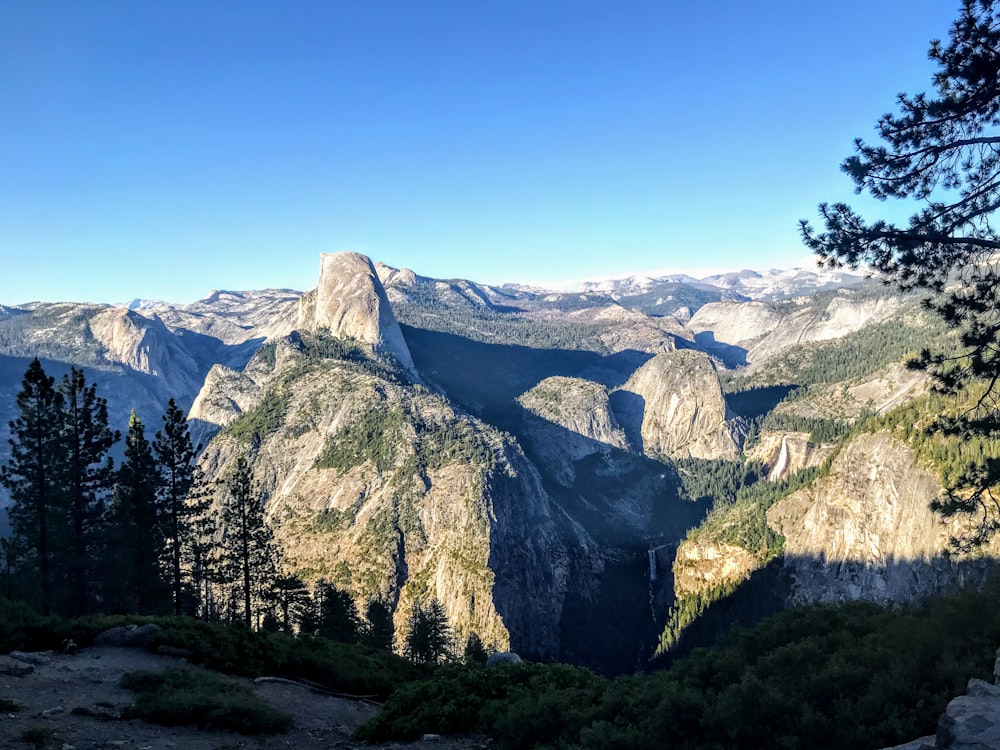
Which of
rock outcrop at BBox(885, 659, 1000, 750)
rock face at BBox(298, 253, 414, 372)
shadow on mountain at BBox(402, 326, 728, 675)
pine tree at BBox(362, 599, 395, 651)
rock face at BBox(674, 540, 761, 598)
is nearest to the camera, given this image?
rock outcrop at BBox(885, 659, 1000, 750)

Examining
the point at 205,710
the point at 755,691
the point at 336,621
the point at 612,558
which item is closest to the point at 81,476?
the point at 336,621

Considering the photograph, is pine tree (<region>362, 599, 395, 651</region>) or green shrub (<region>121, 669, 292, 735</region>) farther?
pine tree (<region>362, 599, 395, 651</region>)

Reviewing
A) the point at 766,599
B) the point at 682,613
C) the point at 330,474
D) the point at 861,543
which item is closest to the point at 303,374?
the point at 330,474

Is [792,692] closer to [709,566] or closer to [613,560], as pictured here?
[709,566]

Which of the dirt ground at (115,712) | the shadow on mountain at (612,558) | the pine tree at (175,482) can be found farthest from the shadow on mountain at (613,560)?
the dirt ground at (115,712)

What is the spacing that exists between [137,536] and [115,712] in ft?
94.9

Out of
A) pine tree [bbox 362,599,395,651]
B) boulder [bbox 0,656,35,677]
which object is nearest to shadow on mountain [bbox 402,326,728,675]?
pine tree [bbox 362,599,395,651]

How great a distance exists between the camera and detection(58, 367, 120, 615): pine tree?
36.6 meters

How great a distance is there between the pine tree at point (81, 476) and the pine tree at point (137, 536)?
140cm

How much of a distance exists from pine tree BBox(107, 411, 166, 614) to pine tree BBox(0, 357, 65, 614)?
12.1 feet

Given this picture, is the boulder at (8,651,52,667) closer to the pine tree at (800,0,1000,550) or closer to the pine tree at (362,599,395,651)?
the pine tree at (800,0,1000,550)

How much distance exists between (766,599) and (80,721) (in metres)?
105

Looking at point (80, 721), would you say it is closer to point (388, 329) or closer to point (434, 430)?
point (434, 430)

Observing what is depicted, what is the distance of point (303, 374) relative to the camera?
14988 cm
